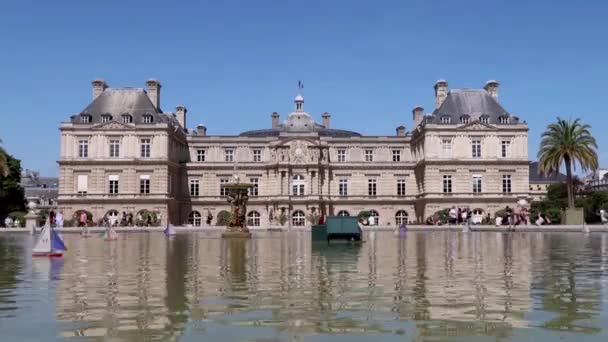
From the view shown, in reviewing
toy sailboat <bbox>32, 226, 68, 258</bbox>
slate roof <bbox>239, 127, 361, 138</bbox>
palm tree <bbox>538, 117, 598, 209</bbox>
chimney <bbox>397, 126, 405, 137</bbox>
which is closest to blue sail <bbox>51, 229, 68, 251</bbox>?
toy sailboat <bbox>32, 226, 68, 258</bbox>

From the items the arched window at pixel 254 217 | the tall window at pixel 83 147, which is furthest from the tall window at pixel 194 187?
the tall window at pixel 83 147

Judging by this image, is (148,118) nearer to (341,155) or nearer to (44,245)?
(341,155)

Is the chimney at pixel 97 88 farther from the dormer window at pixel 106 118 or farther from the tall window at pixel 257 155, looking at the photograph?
the tall window at pixel 257 155

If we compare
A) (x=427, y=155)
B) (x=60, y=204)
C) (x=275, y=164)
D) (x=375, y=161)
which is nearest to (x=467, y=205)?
(x=427, y=155)

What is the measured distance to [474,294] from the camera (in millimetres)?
10977

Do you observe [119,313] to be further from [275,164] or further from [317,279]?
[275,164]

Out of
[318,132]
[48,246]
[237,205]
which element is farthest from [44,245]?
[318,132]

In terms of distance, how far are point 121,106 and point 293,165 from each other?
18912 millimetres

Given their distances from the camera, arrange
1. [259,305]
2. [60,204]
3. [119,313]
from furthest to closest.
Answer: [60,204] → [259,305] → [119,313]

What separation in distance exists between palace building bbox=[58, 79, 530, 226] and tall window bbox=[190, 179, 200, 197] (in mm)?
110

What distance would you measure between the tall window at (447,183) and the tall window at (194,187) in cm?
2659

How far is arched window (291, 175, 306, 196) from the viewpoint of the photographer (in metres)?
75.3

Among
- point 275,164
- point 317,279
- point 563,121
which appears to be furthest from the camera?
point 275,164

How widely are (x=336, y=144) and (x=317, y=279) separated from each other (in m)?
66.9
